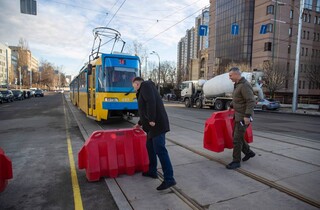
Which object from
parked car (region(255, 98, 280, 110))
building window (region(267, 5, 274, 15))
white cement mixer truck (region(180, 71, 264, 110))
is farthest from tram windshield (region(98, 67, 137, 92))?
building window (region(267, 5, 274, 15))

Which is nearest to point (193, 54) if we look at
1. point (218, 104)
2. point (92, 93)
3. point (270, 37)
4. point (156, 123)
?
point (270, 37)

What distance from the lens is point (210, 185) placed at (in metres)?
4.17

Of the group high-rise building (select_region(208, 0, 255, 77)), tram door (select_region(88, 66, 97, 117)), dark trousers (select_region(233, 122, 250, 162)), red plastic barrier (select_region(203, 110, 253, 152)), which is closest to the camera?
dark trousers (select_region(233, 122, 250, 162))

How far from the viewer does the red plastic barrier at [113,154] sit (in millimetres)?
A: 4293

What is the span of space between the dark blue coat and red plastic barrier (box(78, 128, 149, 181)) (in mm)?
739

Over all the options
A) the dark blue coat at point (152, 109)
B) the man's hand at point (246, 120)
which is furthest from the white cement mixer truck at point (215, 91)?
the dark blue coat at point (152, 109)

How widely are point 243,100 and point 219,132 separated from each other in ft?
3.98

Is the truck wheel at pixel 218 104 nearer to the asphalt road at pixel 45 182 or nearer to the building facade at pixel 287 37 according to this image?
the asphalt road at pixel 45 182

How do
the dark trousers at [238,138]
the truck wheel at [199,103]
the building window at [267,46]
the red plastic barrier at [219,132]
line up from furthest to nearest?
the building window at [267,46], the truck wheel at [199,103], the red plastic barrier at [219,132], the dark trousers at [238,138]

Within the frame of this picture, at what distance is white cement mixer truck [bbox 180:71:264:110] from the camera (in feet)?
71.4

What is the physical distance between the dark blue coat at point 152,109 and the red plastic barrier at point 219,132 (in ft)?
6.86

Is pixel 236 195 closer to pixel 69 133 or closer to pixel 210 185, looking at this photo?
pixel 210 185

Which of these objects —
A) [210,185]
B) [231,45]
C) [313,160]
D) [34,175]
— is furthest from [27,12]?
[231,45]

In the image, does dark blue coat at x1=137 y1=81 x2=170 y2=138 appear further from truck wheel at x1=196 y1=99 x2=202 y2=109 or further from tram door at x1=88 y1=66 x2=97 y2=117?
truck wheel at x1=196 y1=99 x2=202 y2=109
